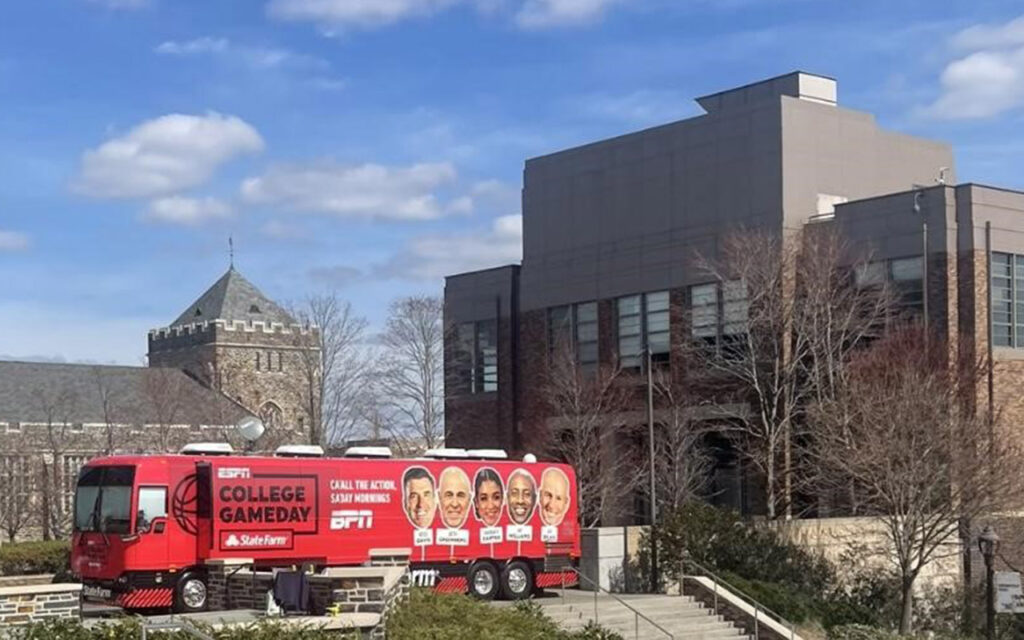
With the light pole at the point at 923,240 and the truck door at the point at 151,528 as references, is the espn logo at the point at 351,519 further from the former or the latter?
the light pole at the point at 923,240

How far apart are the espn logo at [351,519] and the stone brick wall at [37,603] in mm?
10061

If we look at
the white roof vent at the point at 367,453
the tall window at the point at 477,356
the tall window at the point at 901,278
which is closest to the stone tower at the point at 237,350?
the tall window at the point at 477,356

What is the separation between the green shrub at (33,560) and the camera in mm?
36250

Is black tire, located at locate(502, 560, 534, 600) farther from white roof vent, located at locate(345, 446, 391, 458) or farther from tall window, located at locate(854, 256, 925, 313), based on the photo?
tall window, located at locate(854, 256, 925, 313)

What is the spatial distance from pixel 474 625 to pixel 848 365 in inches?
808

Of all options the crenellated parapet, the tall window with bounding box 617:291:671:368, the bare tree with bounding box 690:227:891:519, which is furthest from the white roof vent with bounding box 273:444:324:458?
the crenellated parapet

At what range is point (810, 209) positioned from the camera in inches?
1825

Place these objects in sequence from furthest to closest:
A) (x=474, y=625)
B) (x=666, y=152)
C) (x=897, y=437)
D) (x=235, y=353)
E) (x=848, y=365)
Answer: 1. (x=235, y=353)
2. (x=666, y=152)
3. (x=848, y=365)
4. (x=897, y=437)
5. (x=474, y=625)

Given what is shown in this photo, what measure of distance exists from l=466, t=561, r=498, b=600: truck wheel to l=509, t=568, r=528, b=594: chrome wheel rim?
367 millimetres

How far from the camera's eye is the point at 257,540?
90.9 feet

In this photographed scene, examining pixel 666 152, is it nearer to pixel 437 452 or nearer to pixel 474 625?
pixel 437 452

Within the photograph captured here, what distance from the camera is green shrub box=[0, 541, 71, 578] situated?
3625 centimetres

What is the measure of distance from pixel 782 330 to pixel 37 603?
2751 centimetres

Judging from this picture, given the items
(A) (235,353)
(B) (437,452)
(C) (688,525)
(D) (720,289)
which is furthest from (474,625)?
(A) (235,353)
